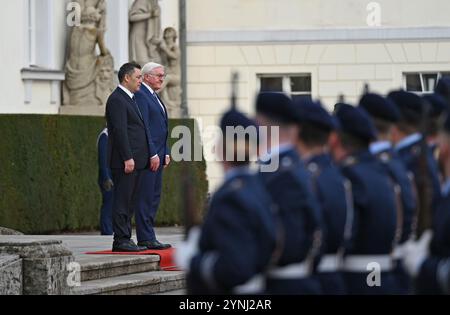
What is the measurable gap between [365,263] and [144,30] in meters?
20.0

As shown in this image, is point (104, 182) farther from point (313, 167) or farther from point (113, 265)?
point (313, 167)

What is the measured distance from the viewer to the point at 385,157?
8.27 meters

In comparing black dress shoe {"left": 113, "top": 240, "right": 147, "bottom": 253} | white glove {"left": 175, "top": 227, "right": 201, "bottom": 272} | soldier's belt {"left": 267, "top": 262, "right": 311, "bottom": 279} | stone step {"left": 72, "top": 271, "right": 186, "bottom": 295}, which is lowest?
stone step {"left": 72, "top": 271, "right": 186, "bottom": 295}

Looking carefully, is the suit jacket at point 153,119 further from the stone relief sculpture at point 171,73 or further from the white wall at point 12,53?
the stone relief sculpture at point 171,73

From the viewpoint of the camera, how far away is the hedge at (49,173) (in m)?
20.2

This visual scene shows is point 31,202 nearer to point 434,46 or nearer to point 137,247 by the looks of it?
point 137,247

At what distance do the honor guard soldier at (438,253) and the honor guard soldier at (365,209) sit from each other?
0.49 metres

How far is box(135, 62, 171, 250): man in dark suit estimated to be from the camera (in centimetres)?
1441

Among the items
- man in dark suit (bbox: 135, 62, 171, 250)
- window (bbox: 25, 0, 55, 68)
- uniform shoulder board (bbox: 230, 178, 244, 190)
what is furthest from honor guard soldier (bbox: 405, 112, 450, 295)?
window (bbox: 25, 0, 55, 68)

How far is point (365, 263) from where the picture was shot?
790cm

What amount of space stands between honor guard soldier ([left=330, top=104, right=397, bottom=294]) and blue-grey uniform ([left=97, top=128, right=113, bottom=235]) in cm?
1139

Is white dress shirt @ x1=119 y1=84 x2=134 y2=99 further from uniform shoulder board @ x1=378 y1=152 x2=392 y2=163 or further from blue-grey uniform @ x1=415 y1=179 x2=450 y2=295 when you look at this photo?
blue-grey uniform @ x1=415 y1=179 x2=450 y2=295
